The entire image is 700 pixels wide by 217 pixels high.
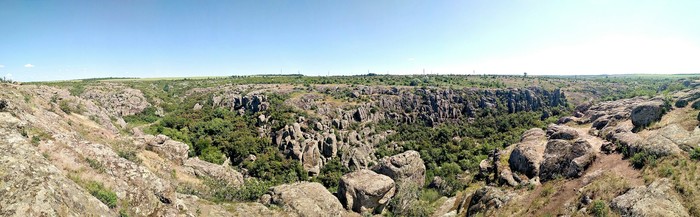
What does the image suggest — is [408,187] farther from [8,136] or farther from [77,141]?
[8,136]

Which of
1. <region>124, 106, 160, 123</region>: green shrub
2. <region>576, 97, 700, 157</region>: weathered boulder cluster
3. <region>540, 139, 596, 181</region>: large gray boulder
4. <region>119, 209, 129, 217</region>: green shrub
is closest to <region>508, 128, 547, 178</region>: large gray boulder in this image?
<region>540, 139, 596, 181</region>: large gray boulder

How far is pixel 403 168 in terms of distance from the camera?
57.6m

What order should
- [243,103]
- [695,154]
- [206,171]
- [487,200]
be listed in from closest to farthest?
[695,154]
[487,200]
[206,171]
[243,103]

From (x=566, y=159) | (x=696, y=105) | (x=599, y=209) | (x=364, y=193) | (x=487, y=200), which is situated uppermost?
(x=696, y=105)

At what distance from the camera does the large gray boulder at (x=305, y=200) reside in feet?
102

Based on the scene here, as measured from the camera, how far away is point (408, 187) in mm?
49438

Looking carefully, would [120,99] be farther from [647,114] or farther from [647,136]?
[647,114]

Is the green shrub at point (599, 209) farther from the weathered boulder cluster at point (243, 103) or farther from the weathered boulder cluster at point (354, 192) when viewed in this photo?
the weathered boulder cluster at point (243, 103)

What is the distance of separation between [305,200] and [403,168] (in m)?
29.2

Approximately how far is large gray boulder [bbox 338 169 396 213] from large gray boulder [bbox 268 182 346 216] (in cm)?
810

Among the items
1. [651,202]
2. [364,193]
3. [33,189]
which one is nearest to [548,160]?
[651,202]

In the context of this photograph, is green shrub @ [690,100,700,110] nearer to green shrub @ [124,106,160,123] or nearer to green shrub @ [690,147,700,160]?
green shrub @ [690,147,700,160]

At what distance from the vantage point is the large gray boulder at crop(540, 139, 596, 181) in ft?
109

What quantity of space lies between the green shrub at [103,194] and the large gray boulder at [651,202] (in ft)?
106
